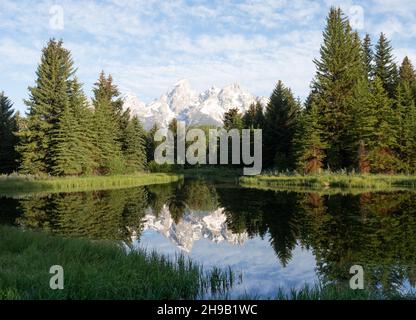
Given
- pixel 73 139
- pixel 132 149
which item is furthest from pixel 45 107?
pixel 132 149

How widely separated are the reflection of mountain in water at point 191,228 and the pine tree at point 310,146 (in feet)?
66.3

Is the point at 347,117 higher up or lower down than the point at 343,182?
higher up

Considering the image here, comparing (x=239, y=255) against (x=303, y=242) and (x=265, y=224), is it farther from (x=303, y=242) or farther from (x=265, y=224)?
(x=265, y=224)

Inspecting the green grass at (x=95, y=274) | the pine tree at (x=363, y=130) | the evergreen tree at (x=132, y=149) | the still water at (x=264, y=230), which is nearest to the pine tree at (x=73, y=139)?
the evergreen tree at (x=132, y=149)

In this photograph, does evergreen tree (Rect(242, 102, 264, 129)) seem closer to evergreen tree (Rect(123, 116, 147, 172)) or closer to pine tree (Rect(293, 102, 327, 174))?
pine tree (Rect(293, 102, 327, 174))

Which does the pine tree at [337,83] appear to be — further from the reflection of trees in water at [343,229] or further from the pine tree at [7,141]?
the pine tree at [7,141]

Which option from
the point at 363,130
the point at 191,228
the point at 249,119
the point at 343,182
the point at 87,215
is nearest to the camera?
the point at 191,228

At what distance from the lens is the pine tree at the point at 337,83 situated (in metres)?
44.2

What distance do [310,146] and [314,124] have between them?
2339mm

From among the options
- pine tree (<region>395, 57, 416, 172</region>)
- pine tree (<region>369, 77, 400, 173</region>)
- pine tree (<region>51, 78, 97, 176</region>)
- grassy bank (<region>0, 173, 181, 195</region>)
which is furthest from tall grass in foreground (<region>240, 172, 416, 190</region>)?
pine tree (<region>51, 78, 97, 176</region>)

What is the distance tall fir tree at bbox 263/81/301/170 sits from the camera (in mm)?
55041

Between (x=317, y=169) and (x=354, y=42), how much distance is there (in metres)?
19.2

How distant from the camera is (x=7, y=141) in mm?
46469

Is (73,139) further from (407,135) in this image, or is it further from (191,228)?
(407,135)
